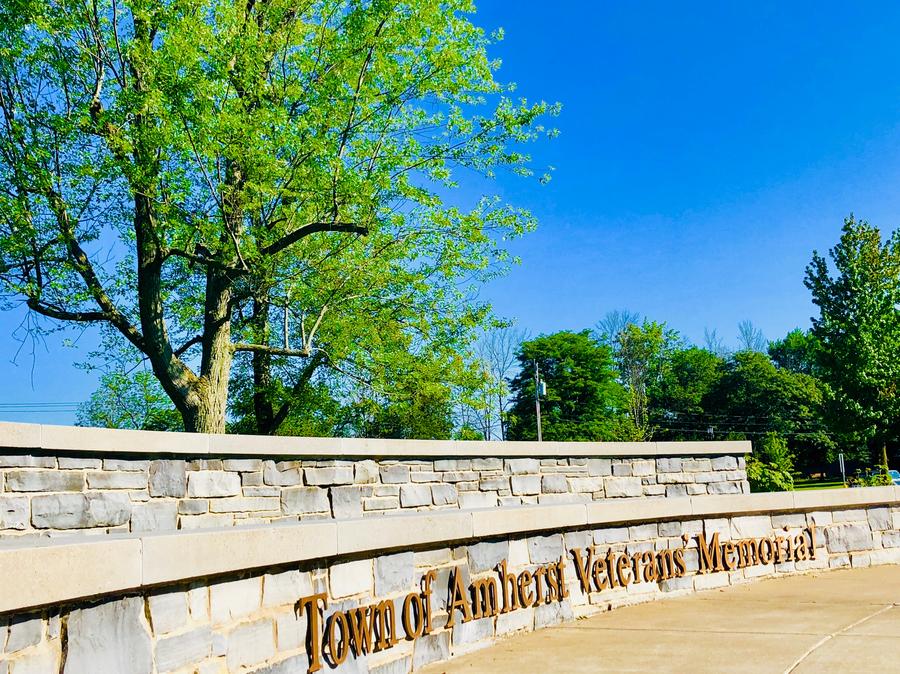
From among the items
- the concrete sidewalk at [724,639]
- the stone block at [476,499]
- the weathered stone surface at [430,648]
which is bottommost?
the concrete sidewalk at [724,639]

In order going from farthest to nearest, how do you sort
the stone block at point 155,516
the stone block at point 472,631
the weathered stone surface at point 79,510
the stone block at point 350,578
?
the stone block at point 155,516
the weathered stone surface at point 79,510
the stone block at point 472,631
the stone block at point 350,578

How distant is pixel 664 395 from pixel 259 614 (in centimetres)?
6383

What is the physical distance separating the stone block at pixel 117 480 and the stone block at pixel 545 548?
3.47 meters

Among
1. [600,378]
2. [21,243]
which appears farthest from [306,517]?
[600,378]

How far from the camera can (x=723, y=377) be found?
6412 centimetres

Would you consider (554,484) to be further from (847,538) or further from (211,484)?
(211,484)

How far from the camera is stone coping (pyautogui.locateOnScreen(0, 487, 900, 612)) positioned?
2848 mm

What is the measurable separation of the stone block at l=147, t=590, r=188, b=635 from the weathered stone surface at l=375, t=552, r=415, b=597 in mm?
1415

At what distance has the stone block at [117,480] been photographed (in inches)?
260

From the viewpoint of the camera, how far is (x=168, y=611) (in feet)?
11.3

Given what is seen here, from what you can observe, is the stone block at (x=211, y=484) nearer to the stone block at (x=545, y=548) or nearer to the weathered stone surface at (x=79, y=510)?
the weathered stone surface at (x=79, y=510)

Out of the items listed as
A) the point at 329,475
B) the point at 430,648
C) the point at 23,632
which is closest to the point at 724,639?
the point at 430,648

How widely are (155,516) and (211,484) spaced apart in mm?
607

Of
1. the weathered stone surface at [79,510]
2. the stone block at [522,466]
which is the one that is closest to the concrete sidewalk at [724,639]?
the stone block at [522,466]
